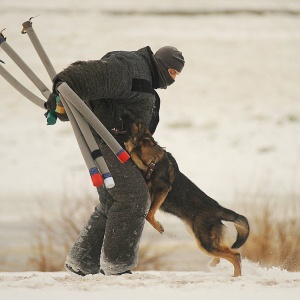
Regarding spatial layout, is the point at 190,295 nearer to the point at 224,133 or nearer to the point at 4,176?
the point at 4,176

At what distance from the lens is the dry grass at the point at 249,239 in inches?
270

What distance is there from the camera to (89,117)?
3449 millimetres

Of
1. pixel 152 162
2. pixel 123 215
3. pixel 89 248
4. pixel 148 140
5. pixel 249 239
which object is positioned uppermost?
pixel 148 140

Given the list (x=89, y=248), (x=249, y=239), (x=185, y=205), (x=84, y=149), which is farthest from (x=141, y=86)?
(x=249, y=239)

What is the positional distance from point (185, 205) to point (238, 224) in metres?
0.40

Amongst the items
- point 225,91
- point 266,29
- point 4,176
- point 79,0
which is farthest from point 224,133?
point 79,0

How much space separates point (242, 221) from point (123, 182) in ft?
2.99

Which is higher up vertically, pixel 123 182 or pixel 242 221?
pixel 123 182

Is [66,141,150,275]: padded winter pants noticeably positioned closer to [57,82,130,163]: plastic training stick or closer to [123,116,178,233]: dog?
[123,116,178,233]: dog

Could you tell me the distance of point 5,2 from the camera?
18.4m

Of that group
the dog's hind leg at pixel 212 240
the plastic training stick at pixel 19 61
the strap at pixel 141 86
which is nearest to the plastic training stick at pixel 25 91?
the plastic training stick at pixel 19 61

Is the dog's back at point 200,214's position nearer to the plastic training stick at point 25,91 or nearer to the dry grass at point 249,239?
the plastic training stick at point 25,91

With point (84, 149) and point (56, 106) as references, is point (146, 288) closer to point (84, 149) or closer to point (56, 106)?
point (84, 149)

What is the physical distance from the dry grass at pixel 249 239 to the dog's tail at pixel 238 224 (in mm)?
2069
